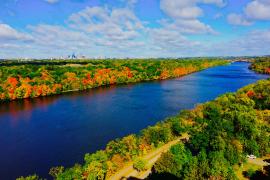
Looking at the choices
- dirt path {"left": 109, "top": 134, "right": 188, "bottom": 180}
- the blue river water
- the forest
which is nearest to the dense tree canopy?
dirt path {"left": 109, "top": 134, "right": 188, "bottom": 180}

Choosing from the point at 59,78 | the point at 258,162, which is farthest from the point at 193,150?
the point at 59,78

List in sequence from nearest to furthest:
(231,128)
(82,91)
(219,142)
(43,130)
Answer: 1. (219,142)
2. (231,128)
3. (43,130)
4. (82,91)

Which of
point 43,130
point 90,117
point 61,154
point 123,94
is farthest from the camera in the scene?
point 123,94

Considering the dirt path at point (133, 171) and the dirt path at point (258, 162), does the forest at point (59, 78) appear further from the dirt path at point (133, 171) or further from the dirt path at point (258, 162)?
the dirt path at point (258, 162)

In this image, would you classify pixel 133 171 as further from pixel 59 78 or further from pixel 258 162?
pixel 59 78

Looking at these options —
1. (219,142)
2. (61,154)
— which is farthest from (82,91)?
(219,142)

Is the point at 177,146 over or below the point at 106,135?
over

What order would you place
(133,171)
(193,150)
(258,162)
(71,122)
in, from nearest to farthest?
(133,171) < (258,162) < (193,150) < (71,122)

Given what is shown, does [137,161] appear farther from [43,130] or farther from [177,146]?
[43,130]
